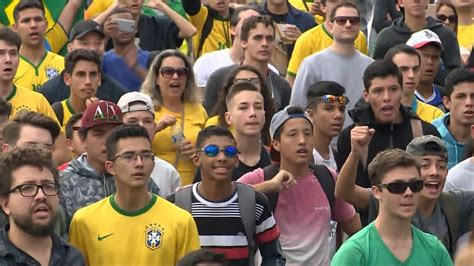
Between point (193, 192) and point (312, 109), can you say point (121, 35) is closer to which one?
point (312, 109)

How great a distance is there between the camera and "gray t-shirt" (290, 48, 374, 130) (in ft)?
47.5

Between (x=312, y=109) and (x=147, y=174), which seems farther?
(x=312, y=109)

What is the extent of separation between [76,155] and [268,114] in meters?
1.78

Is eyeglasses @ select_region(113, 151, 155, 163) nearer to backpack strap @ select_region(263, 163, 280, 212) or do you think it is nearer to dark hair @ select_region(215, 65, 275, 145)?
backpack strap @ select_region(263, 163, 280, 212)

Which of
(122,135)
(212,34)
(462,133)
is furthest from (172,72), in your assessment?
(212,34)

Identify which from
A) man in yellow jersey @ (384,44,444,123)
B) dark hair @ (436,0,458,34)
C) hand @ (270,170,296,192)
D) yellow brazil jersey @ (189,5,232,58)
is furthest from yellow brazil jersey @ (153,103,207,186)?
dark hair @ (436,0,458,34)

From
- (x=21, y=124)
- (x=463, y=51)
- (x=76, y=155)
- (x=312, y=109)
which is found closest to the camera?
(x=21, y=124)

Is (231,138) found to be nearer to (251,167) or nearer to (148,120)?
(251,167)

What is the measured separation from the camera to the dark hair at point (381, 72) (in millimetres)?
13008

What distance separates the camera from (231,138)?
11102mm

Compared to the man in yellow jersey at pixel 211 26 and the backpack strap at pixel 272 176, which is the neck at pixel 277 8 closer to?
the man in yellow jersey at pixel 211 26

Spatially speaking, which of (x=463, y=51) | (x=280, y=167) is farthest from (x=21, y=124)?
(x=463, y=51)

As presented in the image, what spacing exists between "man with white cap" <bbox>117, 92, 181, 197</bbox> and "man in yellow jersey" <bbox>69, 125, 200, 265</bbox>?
1.66 m

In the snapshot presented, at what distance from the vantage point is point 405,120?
12750 mm
